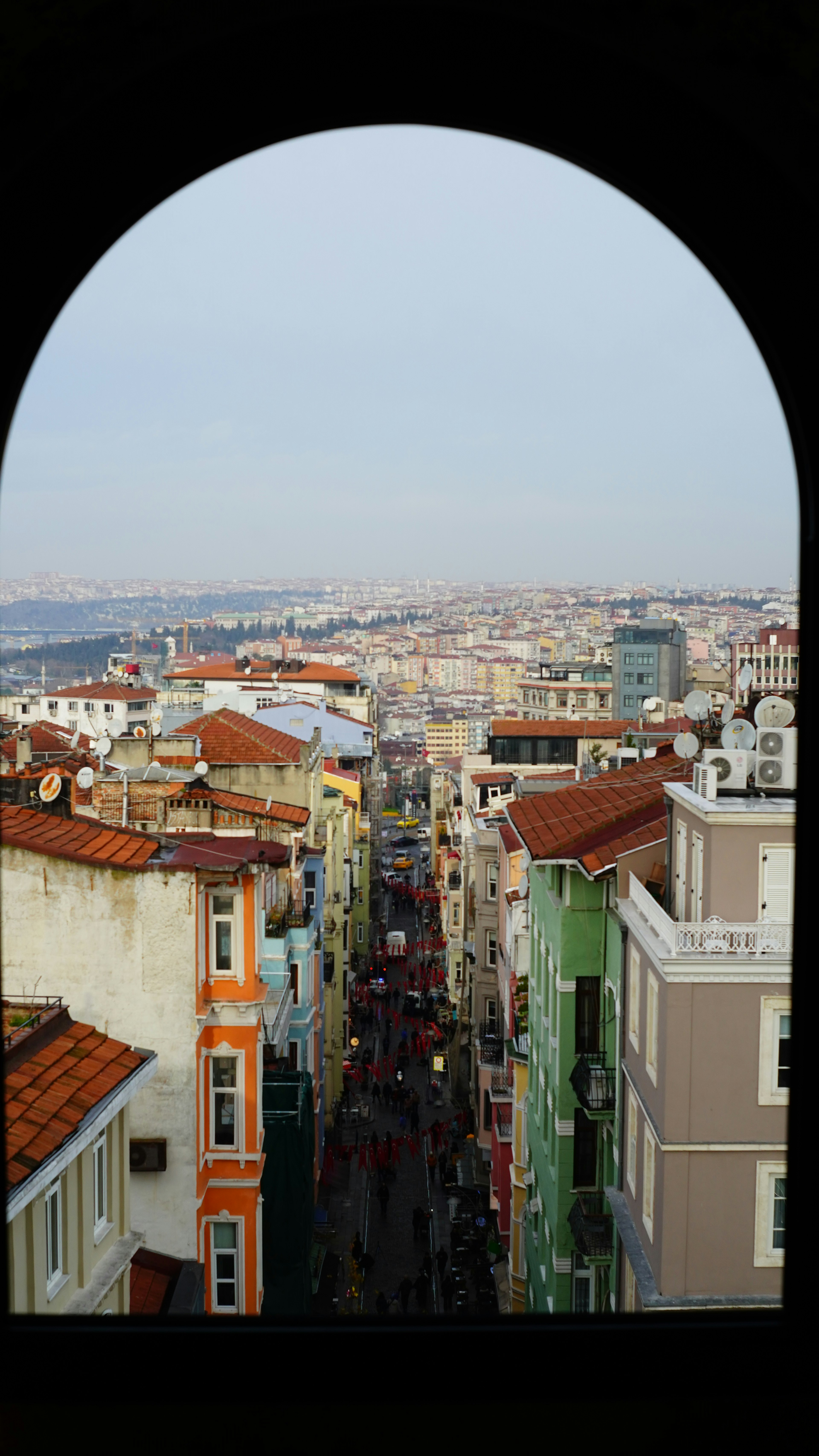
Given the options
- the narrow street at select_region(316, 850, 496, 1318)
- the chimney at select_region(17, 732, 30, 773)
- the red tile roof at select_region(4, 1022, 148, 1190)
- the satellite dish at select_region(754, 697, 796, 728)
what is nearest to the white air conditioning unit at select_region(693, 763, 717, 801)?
the satellite dish at select_region(754, 697, 796, 728)

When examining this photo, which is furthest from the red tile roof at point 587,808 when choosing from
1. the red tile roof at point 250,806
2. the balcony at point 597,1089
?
the red tile roof at point 250,806

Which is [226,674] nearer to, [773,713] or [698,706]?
[698,706]

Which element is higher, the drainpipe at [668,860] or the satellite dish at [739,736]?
the satellite dish at [739,736]

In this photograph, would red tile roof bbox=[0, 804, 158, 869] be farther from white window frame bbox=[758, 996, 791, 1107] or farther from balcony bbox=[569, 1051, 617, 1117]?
white window frame bbox=[758, 996, 791, 1107]

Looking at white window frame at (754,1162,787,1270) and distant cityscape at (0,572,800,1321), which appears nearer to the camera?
distant cityscape at (0,572,800,1321)

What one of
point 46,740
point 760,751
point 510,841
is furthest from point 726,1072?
Result: point 46,740

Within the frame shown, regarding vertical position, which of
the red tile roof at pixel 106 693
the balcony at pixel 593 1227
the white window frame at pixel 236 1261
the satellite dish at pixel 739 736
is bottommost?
the white window frame at pixel 236 1261

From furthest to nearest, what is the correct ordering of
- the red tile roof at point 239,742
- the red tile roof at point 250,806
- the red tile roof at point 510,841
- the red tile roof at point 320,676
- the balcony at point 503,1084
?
the red tile roof at point 320,676 → the red tile roof at point 239,742 → the red tile roof at point 510,841 → the balcony at point 503,1084 → the red tile roof at point 250,806

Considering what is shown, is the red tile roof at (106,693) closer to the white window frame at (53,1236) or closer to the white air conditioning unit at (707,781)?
the white air conditioning unit at (707,781)

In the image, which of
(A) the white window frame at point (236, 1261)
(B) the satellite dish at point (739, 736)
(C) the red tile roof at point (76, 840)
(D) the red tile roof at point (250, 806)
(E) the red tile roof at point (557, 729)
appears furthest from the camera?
(E) the red tile roof at point (557, 729)
